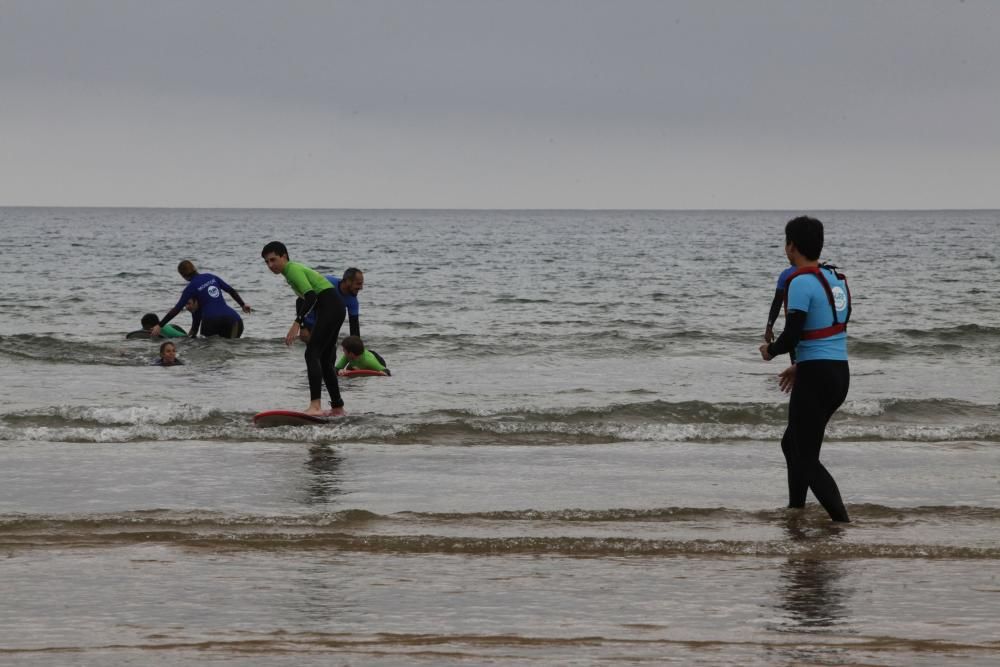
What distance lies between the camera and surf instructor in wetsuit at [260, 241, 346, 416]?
41.0 ft

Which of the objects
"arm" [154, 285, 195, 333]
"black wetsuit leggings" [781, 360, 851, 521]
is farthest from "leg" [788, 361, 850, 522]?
"arm" [154, 285, 195, 333]

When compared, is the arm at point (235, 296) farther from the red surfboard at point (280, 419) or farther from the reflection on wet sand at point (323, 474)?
the reflection on wet sand at point (323, 474)

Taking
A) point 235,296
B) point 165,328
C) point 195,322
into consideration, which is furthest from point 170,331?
point 235,296

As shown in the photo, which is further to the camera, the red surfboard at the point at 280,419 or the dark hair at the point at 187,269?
the dark hair at the point at 187,269

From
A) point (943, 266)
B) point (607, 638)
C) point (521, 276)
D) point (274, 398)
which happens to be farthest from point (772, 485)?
point (943, 266)

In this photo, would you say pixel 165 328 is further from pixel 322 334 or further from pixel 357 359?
pixel 322 334

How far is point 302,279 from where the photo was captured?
12484 millimetres

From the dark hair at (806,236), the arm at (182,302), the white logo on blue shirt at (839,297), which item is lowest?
the arm at (182,302)

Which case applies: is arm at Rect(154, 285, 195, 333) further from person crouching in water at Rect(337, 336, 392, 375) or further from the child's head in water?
person crouching in water at Rect(337, 336, 392, 375)

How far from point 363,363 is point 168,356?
11.0ft

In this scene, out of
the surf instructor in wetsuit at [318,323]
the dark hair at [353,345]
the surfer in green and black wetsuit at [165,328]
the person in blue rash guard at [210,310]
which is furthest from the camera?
the surfer in green and black wetsuit at [165,328]

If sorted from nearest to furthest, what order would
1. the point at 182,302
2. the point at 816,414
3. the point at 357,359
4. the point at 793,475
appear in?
the point at 816,414 < the point at 793,475 < the point at 357,359 < the point at 182,302

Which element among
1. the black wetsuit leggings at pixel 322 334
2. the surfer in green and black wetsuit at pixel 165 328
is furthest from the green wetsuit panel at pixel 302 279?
the surfer in green and black wetsuit at pixel 165 328

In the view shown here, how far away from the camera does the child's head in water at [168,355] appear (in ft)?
61.3
